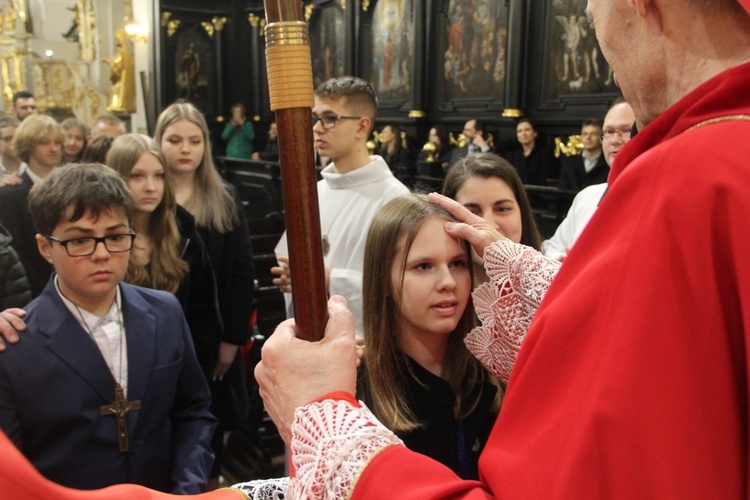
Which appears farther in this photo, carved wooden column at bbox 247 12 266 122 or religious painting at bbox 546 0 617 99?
carved wooden column at bbox 247 12 266 122

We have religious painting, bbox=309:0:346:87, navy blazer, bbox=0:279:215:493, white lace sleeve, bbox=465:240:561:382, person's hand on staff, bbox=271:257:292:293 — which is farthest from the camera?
religious painting, bbox=309:0:346:87

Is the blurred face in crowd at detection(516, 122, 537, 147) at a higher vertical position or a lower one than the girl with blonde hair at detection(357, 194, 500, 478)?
higher

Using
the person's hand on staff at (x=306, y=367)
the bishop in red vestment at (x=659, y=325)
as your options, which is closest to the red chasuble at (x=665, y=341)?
the bishop in red vestment at (x=659, y=325)

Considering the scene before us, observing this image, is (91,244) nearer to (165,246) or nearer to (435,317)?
(165,246)

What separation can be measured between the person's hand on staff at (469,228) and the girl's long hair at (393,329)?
6 centimetres

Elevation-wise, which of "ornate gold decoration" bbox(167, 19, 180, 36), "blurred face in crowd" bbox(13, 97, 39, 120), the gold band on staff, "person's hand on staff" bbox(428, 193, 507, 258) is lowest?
"person's hand on staff" bbox(428, 193, 507, 258)

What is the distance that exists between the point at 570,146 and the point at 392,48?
14.0 feet

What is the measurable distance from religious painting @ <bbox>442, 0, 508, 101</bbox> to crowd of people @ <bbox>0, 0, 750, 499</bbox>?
6.38m

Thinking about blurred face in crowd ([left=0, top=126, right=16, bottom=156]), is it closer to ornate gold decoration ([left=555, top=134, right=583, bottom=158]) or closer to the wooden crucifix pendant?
the wooden crucifix pendant

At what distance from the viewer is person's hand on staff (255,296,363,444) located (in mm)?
1033

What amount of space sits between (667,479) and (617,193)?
0.97 feet

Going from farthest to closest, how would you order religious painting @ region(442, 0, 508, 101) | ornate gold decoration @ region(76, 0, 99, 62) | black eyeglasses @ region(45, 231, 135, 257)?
ornate gold decoration @ region(76, 0, 99, 62) < religious painting @ region(442, 0, 508, 101) < black eyeglasses @ region(45, 231, 135, 257)

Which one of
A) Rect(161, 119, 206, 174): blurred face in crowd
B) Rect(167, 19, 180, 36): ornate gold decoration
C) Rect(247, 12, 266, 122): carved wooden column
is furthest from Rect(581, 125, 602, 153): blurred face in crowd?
Rect(167, 19, 180, 36): ornate gold decoration

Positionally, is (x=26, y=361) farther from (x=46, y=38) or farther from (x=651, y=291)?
(x=46, y=38)
